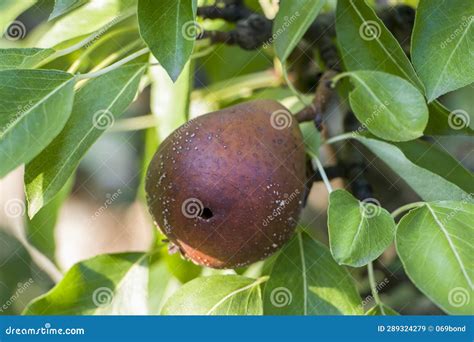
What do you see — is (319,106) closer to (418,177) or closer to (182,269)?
(418,177)

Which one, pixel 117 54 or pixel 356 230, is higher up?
pixel 117 54

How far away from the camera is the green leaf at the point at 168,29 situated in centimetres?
83

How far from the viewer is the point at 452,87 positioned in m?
0.83

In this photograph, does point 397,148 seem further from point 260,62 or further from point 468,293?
point 260,62

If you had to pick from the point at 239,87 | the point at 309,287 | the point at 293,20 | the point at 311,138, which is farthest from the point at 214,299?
the point at 239,87

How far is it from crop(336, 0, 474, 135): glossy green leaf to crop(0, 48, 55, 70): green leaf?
0.36 meters

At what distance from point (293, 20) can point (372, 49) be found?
104 millimetres

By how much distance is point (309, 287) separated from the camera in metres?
0.97

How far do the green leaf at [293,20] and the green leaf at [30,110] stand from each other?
0.84 ft

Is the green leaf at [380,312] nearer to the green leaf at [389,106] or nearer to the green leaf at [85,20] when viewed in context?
the green leaf at [389,106]

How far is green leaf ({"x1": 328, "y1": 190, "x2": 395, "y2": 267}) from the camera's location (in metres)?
0.79

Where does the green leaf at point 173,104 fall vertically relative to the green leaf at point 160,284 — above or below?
above

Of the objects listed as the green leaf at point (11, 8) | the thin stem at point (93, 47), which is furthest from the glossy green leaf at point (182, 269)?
the green leaf at point (11, 8)

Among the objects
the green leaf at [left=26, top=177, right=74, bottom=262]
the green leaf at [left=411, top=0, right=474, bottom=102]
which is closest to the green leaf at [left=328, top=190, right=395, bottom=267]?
the green leaf at [left=411, top=0, right=474, bottom=102]
